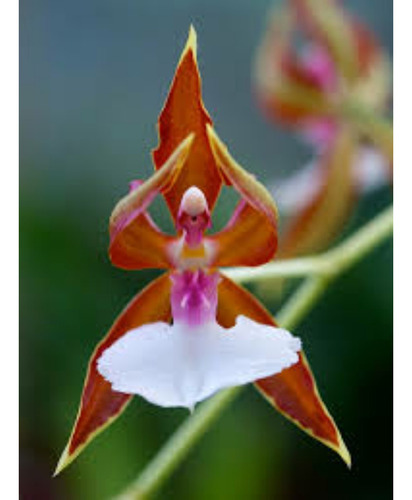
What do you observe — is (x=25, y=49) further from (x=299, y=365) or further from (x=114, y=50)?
(x=299, y=365)

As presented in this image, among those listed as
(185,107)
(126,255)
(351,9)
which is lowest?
Result: (126,255)

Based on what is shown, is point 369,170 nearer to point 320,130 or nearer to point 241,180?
point 320,130

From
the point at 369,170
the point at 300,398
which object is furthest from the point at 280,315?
the point at 369,170

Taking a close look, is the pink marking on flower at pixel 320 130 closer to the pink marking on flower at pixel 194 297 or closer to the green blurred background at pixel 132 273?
the green blurred background at pixel 132 273

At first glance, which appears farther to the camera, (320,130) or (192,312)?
(320,130)

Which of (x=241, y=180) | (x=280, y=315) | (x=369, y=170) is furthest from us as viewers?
(x=369, y=170)

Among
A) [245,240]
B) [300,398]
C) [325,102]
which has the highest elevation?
[325,102]

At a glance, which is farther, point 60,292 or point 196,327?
point 60,292
